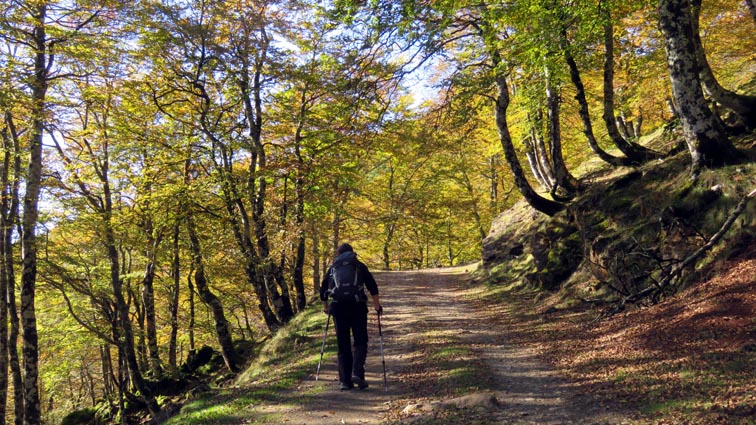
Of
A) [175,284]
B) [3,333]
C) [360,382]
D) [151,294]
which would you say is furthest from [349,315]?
[175,284]

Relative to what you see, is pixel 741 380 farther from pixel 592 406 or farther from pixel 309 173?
pixel 309 173

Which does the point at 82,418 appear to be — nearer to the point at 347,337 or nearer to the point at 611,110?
the point at 347,337

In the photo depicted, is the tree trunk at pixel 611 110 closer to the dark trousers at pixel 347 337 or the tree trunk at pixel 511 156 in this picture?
the tree trunk at pixel 511 156

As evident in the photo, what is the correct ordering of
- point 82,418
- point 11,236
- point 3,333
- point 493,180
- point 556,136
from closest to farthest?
1. point 3,333
2. point 11,236
3. point 556,136
4. point 82,418
5. point 493,180

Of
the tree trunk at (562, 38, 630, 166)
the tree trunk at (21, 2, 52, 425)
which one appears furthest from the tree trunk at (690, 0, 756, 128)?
the tree trunk at (21, 2, 52, 425)

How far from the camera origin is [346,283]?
6750mm

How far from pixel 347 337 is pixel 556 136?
378 inches

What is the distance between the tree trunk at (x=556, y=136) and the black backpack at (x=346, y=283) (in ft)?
28.0

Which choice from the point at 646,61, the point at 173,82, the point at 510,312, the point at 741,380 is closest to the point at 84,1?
the point at 173,82

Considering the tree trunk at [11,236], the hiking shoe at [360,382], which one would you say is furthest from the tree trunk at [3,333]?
the hiking shoe at [360,382]

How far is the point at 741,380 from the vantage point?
14.9 feet

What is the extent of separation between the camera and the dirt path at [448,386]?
5.27 meters

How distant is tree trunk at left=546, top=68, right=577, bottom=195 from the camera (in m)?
13.0

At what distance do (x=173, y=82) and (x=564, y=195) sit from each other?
13.4 meters
